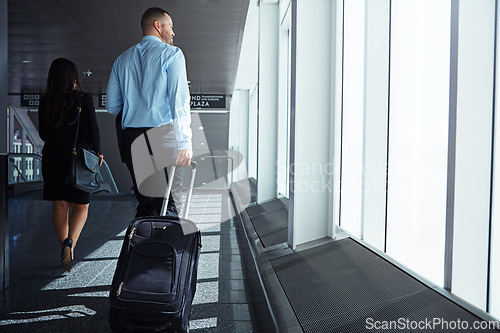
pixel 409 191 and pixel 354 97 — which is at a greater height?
pixel 354 97

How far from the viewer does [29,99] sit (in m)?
14.6

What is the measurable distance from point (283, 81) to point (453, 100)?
5236 millimetres

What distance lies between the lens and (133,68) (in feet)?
8.94

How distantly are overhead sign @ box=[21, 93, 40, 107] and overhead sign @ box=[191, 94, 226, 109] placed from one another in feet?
17.9

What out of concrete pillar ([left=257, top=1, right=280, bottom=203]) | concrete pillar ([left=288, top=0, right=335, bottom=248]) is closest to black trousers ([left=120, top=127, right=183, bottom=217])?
concrete pillar ([left=288, top=0, right=335, bottom=248])

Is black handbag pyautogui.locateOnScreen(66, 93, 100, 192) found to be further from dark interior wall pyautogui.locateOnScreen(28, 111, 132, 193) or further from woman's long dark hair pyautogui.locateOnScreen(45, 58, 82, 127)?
dark interior wall pyautogui.locateOnScreen(28, 111, 132, 193)

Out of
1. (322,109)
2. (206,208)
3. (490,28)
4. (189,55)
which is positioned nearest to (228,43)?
(189,55)

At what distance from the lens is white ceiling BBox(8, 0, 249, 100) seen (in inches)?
252

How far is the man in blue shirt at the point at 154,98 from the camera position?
2.58 metres

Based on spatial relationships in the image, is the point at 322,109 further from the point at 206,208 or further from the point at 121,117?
the point at 206,208

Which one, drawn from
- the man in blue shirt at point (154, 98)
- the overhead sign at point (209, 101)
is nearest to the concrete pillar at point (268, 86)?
the man in blue shirt at point (154, 98)

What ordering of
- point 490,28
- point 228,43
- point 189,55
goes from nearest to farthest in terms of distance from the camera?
1. point 490,28
2. point 228,43
3. point 189,55

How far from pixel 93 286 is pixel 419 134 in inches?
97.1

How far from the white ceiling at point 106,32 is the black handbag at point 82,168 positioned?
344 centimetres
